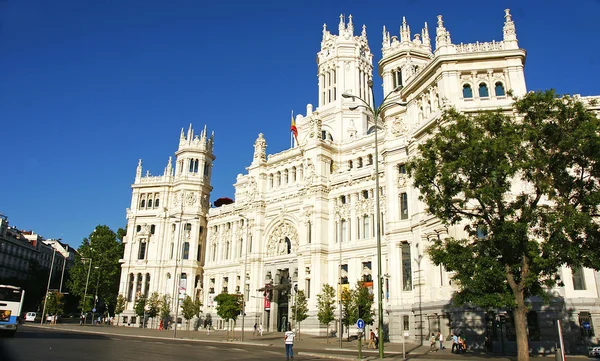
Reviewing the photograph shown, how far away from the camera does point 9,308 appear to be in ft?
110

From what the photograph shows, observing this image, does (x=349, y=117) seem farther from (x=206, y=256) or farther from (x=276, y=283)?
(x=206, y=256)

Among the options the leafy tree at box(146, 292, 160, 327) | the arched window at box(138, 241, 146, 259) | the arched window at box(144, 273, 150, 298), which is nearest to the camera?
the leafy tree at box(146, 292, 160, 327)

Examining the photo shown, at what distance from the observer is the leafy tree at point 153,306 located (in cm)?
7238

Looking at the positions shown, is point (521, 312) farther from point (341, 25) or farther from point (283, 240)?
point (341, 25)

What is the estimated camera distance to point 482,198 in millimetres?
23234

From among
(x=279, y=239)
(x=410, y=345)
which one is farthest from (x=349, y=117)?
(x=410, y=345)

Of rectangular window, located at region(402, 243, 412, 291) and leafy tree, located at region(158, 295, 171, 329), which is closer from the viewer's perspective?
rectangular window, located at region(402, 243, 412, 291)

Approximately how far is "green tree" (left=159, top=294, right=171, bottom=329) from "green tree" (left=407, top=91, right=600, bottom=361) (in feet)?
184

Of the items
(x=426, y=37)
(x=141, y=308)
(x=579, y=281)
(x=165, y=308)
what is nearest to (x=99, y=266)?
(x=141, y=308)

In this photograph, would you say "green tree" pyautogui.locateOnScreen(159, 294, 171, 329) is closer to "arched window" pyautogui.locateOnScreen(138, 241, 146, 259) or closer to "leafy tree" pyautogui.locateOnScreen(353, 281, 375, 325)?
"arched window" pyautogui.locateOnScreen(138, 241, 146, 259)

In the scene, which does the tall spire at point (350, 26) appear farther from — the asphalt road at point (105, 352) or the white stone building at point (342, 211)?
the asphalt road at point (105, 352)

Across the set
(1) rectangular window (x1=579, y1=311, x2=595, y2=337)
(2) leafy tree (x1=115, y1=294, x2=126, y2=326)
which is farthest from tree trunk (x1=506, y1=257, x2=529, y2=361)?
(2) leafy tree (x1=115, y1=294, x2=126, y2=326)

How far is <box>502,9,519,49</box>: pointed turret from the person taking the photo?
3909cm

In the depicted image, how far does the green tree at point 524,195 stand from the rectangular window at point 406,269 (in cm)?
1863
